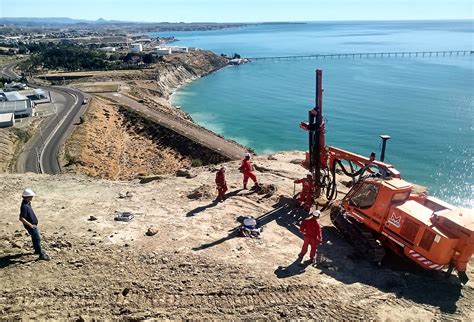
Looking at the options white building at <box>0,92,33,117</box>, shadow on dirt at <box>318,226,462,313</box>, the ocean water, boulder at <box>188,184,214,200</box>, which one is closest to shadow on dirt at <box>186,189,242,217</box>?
boulder at <box>188,184,214,200</box>

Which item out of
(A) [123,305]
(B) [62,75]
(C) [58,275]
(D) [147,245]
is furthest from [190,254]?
(B) [62,75]

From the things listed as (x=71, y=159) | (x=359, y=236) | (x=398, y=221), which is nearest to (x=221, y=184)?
(x=359, y=236)

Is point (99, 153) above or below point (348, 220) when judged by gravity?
below

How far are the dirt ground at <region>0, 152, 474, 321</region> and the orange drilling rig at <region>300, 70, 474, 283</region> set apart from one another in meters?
0.57

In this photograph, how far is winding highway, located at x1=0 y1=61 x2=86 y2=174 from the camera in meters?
30.0

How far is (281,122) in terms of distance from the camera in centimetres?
5431

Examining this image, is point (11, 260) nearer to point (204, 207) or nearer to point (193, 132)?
point (204, 207)

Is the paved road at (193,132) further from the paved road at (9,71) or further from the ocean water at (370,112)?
the paved road at (9,71)

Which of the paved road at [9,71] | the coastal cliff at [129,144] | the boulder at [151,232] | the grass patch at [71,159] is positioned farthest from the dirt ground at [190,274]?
the paved road at [9,71]

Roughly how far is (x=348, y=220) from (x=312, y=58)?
125m

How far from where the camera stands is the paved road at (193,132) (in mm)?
36156

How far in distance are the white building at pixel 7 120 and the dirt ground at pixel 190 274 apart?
27956 millimetres

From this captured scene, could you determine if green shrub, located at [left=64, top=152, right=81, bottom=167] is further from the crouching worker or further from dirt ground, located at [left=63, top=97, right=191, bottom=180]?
the crouching worker

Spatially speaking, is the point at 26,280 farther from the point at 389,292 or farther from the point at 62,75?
the point at 62,75
